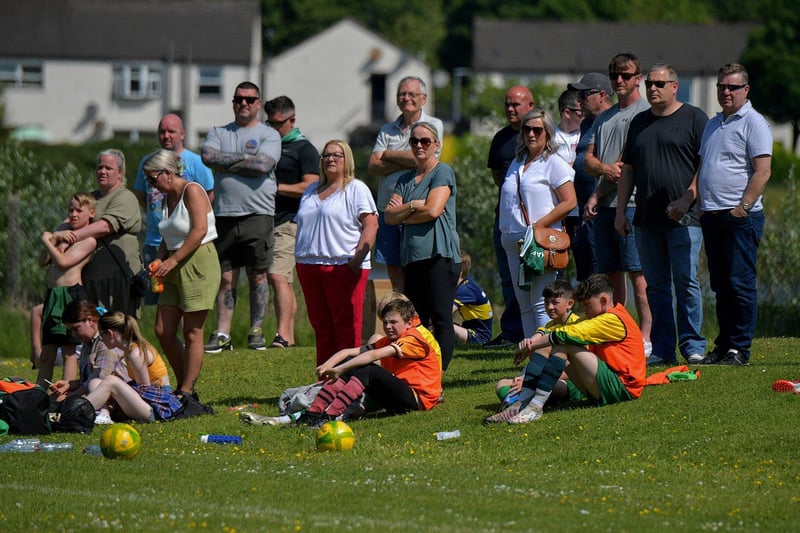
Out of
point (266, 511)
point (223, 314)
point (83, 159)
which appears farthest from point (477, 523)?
point (83, 159)

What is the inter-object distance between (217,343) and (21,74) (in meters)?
63.7

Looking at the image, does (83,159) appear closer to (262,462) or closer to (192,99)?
(192,99)

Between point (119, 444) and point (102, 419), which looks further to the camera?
point (102, 419)

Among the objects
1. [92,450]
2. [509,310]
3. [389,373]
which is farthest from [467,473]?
[509,310]

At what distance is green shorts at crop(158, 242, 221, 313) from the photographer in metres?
10.7

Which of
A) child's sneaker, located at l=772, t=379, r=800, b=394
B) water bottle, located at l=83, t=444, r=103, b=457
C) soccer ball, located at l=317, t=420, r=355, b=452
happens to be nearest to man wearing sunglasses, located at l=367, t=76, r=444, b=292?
soccer ball, located at l=317, t=420, r=355, b=452

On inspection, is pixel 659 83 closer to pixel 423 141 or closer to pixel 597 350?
pixel 423 141

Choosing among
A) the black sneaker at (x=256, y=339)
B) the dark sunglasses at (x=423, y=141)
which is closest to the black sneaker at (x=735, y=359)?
the dark sunglasses at (x=423, y=141)

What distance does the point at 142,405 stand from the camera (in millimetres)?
10258

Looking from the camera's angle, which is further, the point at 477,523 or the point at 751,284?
the point at 751,284

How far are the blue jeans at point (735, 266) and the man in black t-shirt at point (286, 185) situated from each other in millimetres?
4504

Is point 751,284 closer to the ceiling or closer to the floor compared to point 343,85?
closer to the floor

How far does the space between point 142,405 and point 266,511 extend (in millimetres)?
3482

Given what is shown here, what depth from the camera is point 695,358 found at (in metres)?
11.1
